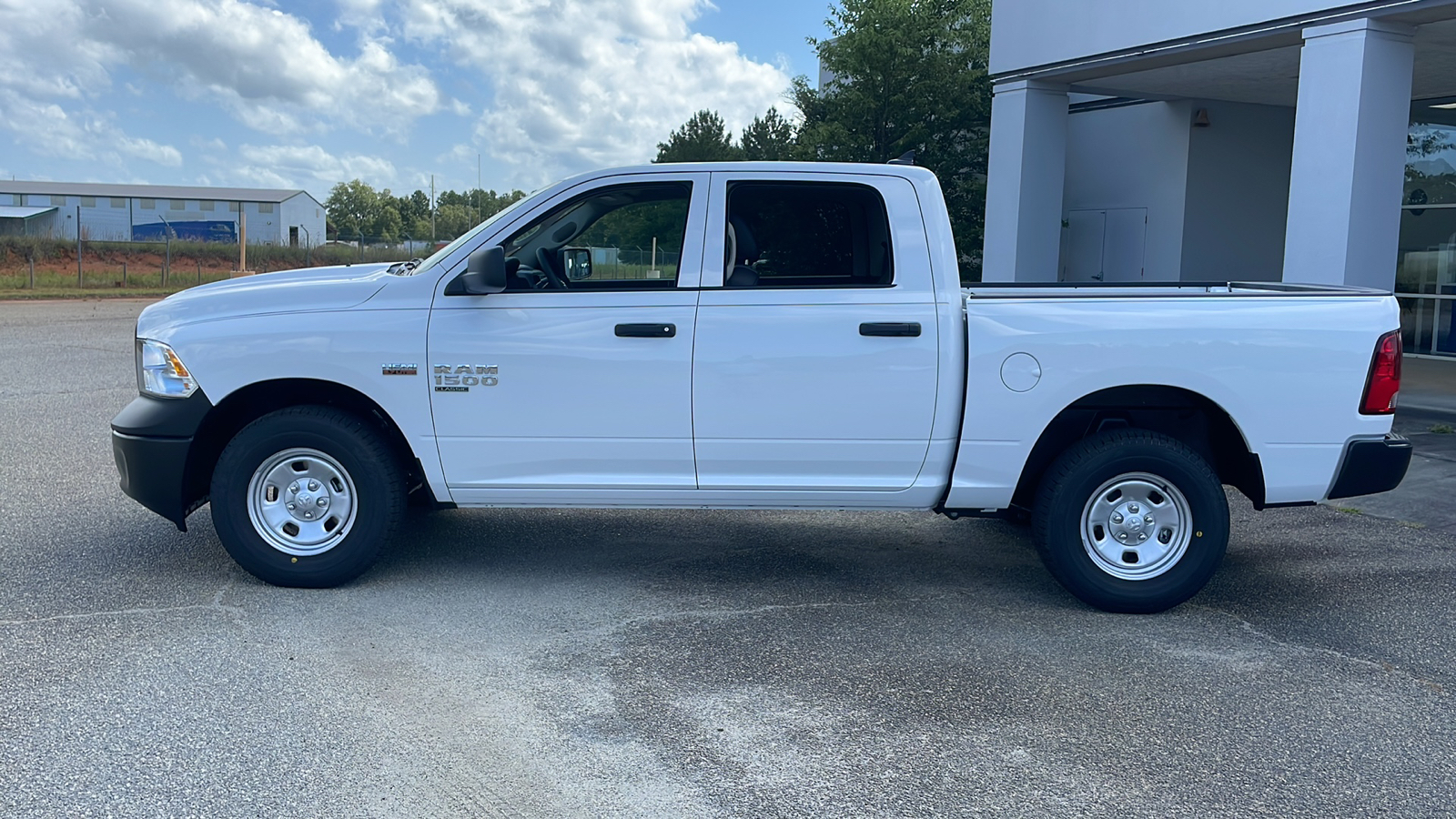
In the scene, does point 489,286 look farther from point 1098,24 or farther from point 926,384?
point 1098,24

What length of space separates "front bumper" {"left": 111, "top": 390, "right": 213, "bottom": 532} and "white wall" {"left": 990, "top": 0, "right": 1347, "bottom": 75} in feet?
33.5

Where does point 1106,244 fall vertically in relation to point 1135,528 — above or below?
above

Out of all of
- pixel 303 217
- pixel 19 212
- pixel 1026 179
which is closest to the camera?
pixel 1026 179

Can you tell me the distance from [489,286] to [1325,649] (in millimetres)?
3901

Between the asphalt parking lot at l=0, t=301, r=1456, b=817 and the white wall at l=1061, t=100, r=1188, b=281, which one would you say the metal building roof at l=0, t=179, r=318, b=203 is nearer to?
the white wall at l=1061, t=100, r=1188, b=281

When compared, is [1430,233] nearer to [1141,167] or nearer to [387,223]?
[1141,167]

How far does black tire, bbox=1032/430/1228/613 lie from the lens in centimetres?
538

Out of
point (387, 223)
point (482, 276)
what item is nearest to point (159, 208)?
point (387, 223)

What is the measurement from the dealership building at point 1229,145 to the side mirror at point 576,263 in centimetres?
800

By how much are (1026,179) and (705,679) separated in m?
11.9

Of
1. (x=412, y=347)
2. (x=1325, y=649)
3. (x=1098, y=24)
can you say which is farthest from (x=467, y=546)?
(x=1098, y=24)

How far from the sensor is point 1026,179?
15133mm

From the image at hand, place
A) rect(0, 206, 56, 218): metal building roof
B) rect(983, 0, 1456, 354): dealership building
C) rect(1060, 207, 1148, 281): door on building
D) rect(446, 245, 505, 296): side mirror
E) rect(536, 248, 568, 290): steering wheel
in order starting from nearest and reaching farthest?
1. rect(446, 245, 505, 296): side mirror
2. rect(536, 248, 568, 290): steering wheel
3. rect(983, 0, 1456, 354): dealership building
4. rect(1060, 207, 1148, 281): door on building
5. rect(0, 206, 56, 218): metal building roof

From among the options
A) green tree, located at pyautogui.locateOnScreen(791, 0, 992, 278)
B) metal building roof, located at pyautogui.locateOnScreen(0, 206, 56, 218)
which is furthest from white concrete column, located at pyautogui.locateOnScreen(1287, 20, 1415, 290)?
metal building roof, located at pyautogui.locateOnScreen(0, 206, 56, 218)
